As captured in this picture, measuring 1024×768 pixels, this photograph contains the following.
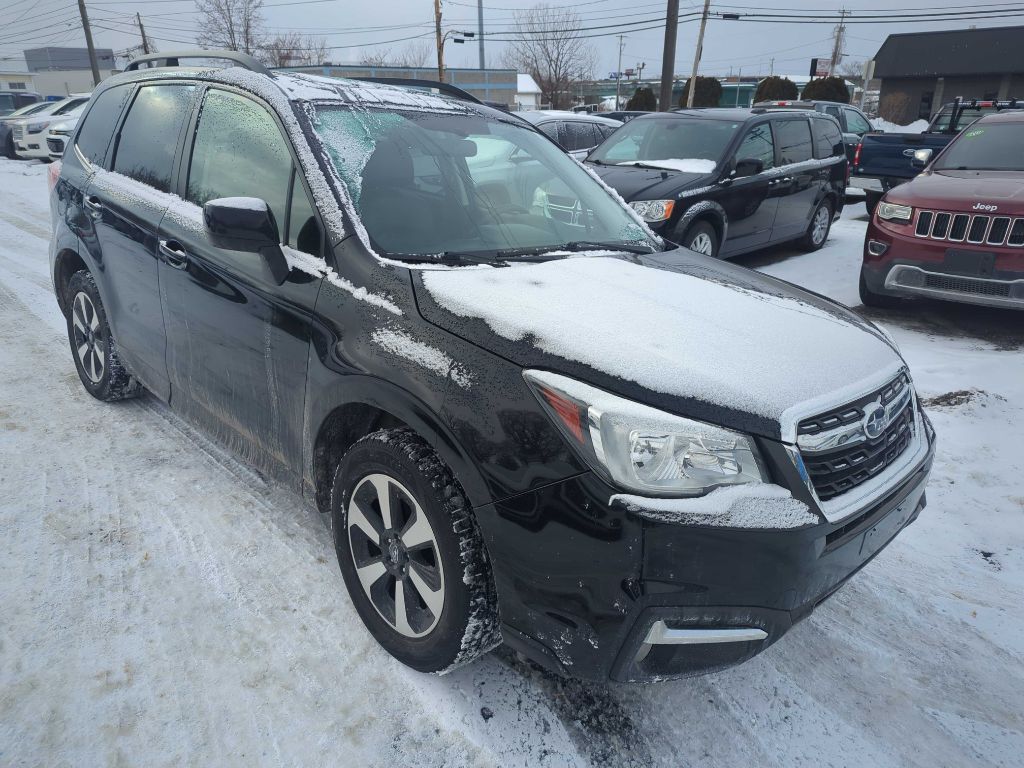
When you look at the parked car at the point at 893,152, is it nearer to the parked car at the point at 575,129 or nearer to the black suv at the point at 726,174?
the black suv at the point at 726,174

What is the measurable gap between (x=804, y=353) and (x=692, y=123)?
662cm

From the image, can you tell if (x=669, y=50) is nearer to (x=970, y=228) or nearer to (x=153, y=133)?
(x=970, y=228)

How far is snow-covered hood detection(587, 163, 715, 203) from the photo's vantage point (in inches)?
263

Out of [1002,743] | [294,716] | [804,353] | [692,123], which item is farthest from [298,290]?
[692,123]

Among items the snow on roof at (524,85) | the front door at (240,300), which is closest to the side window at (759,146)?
the front door at (240,300)

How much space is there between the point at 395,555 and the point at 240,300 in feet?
3.81

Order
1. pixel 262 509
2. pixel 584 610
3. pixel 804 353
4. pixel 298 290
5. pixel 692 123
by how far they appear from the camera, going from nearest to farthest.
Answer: pixel 584 610 < pixel 804 353 < pixel 298 290 < pixel 262 509 < pixel 692 123

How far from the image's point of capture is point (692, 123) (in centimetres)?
779

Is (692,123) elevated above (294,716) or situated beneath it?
elevated above

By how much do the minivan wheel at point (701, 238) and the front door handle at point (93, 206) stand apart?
197 inches

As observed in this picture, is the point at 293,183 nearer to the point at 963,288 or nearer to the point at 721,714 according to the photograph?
the point at 721,714

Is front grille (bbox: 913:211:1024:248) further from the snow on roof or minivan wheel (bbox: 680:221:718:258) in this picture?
the snow on roof

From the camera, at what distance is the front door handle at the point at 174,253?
2842 millimetres

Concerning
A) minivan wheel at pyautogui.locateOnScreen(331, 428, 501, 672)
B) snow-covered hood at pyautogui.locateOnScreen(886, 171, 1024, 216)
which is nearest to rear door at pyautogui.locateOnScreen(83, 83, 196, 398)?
minivan wheel at pyautogui.locateOnScreen(331, 428, 501, 672)
